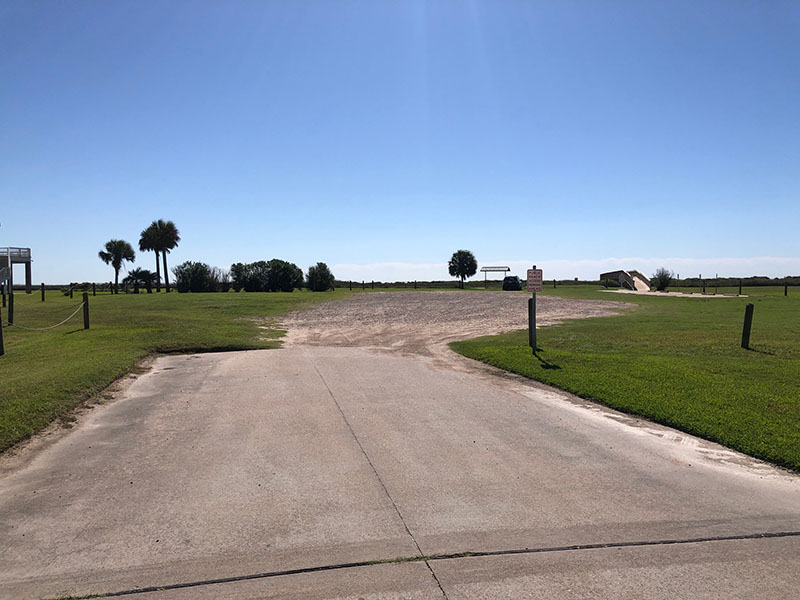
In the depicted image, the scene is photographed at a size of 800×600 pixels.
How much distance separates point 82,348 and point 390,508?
13.3m

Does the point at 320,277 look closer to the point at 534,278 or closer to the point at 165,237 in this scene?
the point at 165,237

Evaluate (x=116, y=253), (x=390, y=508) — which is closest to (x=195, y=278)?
(x=116, y=253)

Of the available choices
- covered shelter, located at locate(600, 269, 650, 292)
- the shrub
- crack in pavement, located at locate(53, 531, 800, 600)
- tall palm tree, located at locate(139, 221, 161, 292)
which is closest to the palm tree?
tall palm tree, located at locate(139, 221, 161, 292)

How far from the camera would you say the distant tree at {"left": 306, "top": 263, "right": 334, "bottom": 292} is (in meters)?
65.8

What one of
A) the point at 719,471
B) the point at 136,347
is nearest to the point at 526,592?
the point at 719,471

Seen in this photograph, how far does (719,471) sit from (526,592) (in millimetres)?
3379

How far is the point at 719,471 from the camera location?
18.6 feet

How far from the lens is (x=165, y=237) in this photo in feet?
248

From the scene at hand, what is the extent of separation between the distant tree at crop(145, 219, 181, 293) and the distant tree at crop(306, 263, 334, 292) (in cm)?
2197

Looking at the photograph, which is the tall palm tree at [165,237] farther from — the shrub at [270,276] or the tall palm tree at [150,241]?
the shrub at [270,276]

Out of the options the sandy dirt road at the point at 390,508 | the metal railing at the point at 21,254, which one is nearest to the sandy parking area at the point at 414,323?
the sandy dirt road at the point at 390,508

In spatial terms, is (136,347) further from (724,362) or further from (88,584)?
(724,362)

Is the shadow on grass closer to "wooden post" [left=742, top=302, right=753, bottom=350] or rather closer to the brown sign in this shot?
the brown sign

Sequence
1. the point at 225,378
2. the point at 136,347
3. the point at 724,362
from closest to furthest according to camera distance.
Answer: the point at 225,378
the point at 724,362
the point at 136,347
